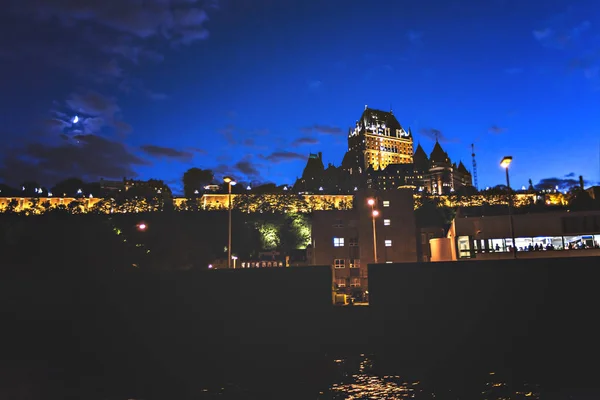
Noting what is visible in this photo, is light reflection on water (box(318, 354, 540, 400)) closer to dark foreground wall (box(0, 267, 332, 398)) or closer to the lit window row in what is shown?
dark foreground wall (box(0, 267, 332, 398))

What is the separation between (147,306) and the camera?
98.0 feet

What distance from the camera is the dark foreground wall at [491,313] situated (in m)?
23.6

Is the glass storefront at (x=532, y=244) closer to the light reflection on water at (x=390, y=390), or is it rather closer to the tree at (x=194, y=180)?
the light reflection on water at (x=390, y=390)

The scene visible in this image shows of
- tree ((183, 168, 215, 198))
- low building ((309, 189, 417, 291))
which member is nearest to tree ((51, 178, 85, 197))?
tree ((183, 168, 215, 198))

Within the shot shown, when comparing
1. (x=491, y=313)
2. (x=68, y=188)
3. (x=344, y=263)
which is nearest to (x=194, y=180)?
(x=68, y=188)

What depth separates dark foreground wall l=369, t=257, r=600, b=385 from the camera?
77.3 feet

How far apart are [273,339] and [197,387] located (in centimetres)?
829

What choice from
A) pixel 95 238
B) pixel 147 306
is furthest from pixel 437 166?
pixel 147 306

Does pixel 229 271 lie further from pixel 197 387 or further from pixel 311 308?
pixel 197 387

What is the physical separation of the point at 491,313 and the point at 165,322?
2180 centimetres

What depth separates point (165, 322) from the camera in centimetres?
2958

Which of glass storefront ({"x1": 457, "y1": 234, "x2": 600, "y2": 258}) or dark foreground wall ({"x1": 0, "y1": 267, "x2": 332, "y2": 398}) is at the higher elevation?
glass storefront ({"x1": 457, "y1": 234, "x2": 600, "y2": 258})

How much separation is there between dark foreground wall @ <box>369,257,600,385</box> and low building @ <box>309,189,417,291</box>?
26952 mm

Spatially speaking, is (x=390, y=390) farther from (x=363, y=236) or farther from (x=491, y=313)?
(x=363, y=236)
